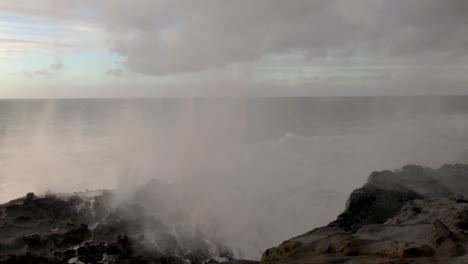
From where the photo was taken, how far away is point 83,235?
103 feet

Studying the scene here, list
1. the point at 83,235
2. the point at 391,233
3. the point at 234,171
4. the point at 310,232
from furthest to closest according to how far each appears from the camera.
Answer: the point at 234,171 < the point at 83,235 < the point at 310,232 < the point at 391,233

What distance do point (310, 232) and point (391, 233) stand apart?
449 cm

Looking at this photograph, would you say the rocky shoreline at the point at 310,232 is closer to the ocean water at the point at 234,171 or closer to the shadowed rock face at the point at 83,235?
the shadowed rock face at the point at 83,235

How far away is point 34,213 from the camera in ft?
117

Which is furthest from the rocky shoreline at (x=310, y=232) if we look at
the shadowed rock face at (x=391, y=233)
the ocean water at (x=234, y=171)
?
the ocean water at (x=234, y=171)

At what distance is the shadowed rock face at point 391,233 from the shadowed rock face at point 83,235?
12.9 metres

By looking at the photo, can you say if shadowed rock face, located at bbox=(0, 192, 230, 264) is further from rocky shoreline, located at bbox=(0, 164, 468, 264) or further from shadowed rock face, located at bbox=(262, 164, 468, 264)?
shadowed rock face, located at bbox=(262, 164, 468, 264)

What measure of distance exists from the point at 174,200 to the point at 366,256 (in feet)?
96.0

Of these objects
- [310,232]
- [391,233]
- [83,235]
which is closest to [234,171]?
[83,235]

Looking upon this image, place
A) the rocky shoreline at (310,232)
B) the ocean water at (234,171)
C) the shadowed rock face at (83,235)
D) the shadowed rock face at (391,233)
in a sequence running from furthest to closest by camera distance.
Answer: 1. the ocean water at (234,171)
2. the shadowed rock face at (83,235)
3. the rocky shoreline at (310,232)
4. the shadowed rock face at (391,233)

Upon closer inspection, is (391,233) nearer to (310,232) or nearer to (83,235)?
(310,232)

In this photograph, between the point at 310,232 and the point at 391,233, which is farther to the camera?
the point at 310,232

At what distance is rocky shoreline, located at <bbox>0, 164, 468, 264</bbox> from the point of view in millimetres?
14656

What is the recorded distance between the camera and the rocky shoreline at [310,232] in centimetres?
1466
